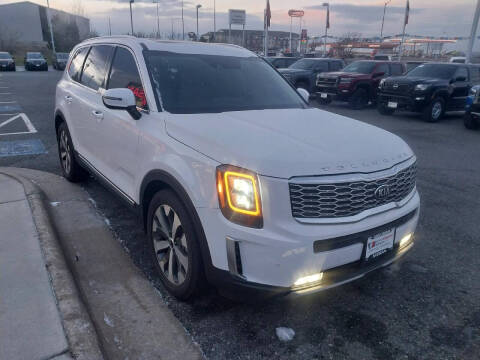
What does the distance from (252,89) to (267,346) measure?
2361 millimetres

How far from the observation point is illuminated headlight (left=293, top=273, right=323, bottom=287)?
7.61 feet

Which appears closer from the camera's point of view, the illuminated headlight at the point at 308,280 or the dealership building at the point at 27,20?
the illuminated headlight at the point at 308,280

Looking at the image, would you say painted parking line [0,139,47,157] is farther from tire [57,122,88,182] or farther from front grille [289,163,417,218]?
front grille [289,163,417,218]

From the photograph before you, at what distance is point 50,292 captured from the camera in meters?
2.84

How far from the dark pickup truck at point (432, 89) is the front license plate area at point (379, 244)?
11.0m

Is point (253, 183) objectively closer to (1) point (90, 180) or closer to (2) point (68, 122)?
(2) point (68, 122)

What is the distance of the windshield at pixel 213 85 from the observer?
10.8 ft

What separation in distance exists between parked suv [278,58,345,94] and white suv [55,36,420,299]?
1340 centimetres

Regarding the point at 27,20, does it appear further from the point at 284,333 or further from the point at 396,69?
the point at 284,333

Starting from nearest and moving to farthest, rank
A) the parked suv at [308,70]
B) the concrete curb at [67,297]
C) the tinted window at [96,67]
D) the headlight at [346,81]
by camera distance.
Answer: the concrete curb at [67,297] < the tinted window at [96,67] < the headlight at [346,81] < the parked suv at [308,70]

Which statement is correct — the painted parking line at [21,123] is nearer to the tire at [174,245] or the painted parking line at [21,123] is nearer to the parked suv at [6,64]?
the tire at [174,245]

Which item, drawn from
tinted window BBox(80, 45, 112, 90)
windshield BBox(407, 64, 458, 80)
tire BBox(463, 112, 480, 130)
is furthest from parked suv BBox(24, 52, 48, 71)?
tinted window BBox(80, 45, 112, 90)

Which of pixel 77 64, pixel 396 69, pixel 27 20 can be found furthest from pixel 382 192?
pixel 27 20

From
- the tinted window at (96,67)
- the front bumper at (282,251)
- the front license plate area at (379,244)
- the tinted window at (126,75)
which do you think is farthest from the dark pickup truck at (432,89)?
the front bumper at (282,251)
